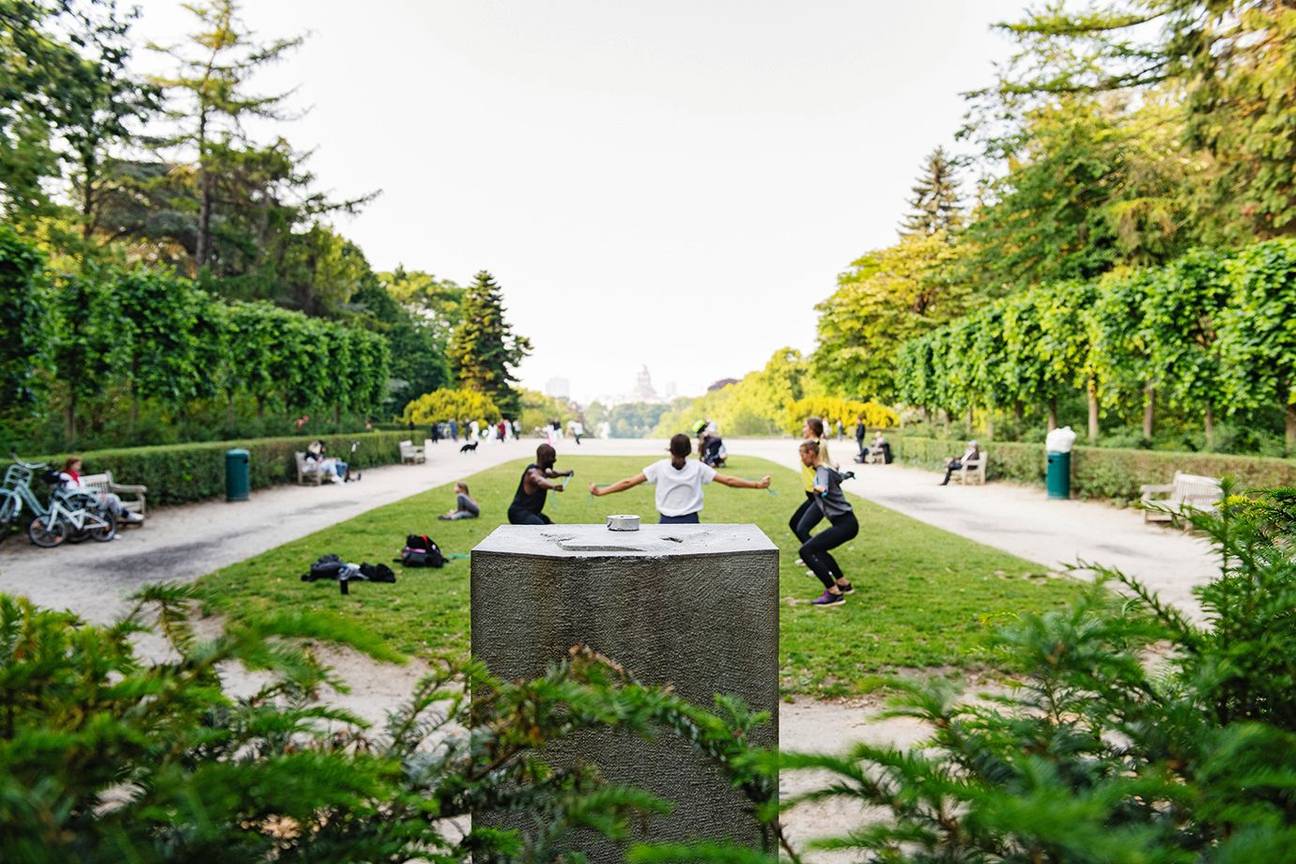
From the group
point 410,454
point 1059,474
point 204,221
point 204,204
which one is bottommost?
point 410,454

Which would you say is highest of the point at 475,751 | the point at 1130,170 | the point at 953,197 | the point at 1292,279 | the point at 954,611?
the point at 953,197

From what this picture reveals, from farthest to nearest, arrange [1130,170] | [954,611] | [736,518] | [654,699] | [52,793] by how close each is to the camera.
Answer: [1130,170], [736,518], [954,611], [654,699], [52,793]

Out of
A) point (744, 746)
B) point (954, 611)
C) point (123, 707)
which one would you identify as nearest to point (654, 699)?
point (744, 746)

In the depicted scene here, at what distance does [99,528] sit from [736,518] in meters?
10.8

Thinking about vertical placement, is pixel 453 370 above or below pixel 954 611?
above

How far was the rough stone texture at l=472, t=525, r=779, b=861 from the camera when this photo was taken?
9.68 ft

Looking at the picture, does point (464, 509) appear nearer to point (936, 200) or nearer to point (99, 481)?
point (99, 481)

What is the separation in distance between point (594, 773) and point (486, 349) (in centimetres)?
7229

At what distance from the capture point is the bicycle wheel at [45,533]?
1219cm

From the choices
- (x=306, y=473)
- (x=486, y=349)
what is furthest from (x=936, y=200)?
(x=306, y=473)

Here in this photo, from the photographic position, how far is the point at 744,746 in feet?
4.89

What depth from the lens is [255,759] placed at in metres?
1.40

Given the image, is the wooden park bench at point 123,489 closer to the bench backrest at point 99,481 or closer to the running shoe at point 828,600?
the bench backrest at point 99,481

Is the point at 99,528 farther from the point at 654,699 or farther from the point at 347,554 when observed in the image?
the point at 654,699
